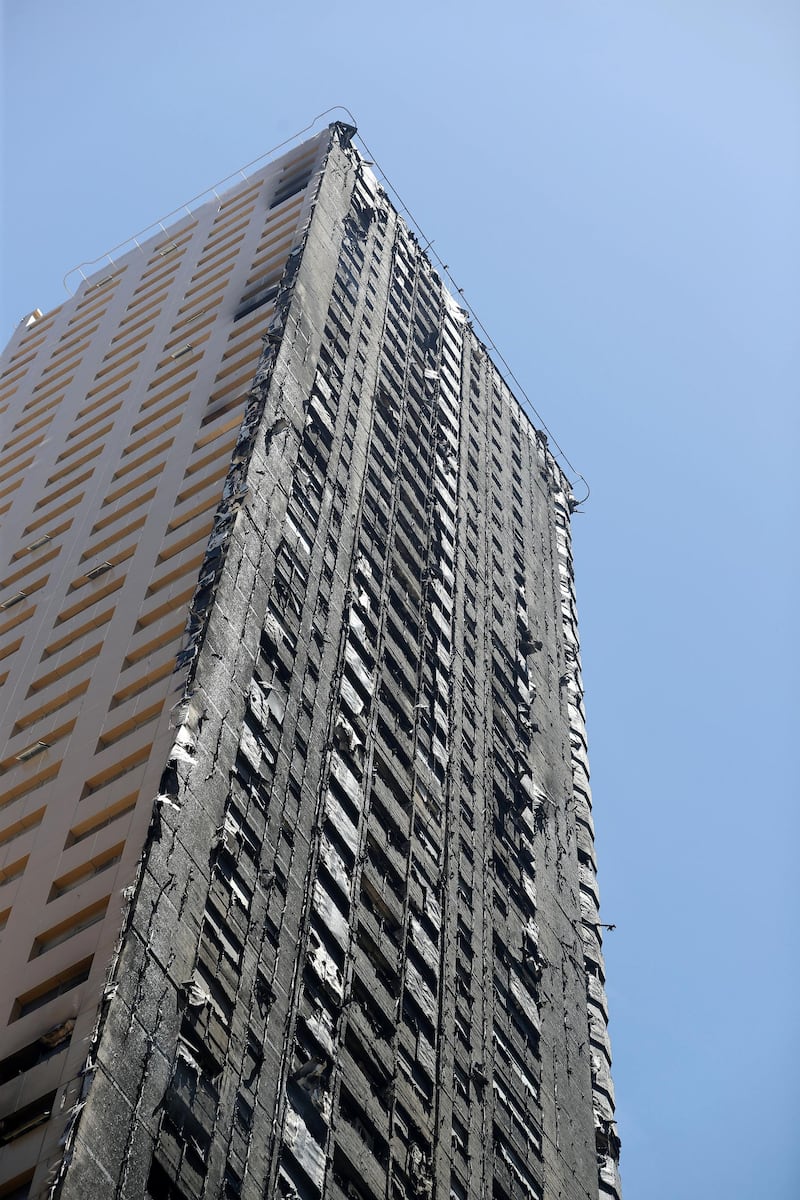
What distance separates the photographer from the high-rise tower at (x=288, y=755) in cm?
3052

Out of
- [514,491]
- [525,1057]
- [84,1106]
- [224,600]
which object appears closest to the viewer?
[84,1106]

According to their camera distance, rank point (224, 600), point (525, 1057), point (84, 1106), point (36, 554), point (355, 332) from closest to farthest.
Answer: point (84, 1106), point (224, 600), point (525, 1057), point (36, 554), point (355, 332)

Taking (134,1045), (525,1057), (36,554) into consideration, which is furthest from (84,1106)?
(36,554)

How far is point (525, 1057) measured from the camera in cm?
4341

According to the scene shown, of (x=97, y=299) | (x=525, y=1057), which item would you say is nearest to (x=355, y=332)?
(x=97, y=299)

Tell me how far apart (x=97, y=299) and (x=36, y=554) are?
2378cm

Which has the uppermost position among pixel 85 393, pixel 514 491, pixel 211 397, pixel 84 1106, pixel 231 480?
pixel 514 491

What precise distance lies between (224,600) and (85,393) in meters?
24.1

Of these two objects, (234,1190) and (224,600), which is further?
(224,600)

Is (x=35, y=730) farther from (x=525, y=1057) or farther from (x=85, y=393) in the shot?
(x=85, y=393)

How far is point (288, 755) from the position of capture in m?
38.2

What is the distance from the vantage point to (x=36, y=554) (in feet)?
163

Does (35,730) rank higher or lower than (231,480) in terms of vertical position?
lower

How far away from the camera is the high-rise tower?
3052 centimetres
